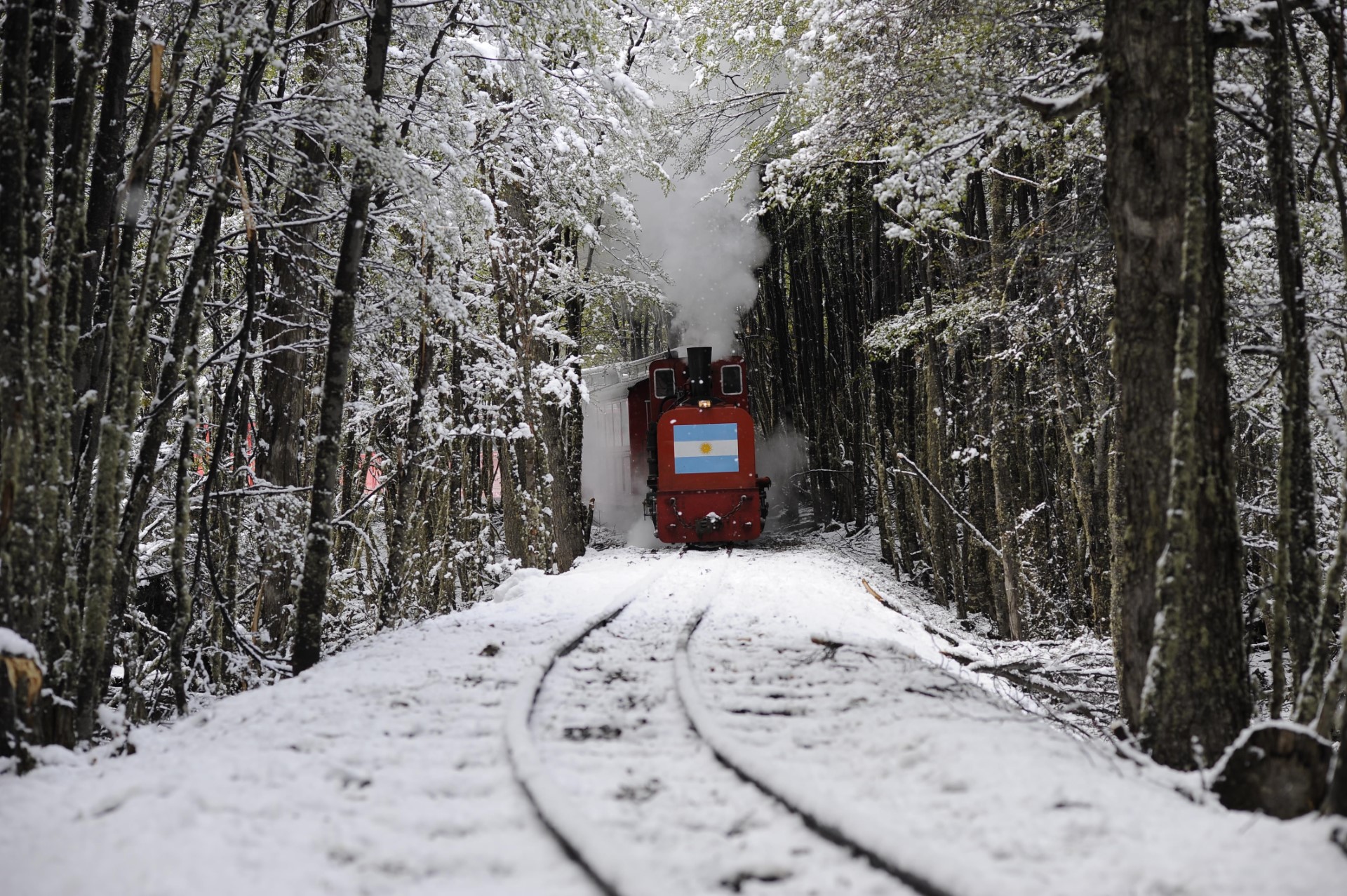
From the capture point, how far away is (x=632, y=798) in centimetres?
287

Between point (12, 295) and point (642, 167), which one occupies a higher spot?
point (642, 167)

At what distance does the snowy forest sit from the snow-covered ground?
0.09m

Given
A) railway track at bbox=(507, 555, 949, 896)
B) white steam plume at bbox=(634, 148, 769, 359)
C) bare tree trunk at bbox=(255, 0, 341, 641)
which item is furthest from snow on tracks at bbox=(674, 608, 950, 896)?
white steam plume at bbox=(634, 148, 769, 359)

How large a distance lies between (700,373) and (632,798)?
12.3 meters

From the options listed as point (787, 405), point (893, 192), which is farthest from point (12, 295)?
point (787, 405)

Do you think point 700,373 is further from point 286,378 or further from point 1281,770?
point 1281,770

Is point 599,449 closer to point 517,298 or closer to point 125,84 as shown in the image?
point 517,298


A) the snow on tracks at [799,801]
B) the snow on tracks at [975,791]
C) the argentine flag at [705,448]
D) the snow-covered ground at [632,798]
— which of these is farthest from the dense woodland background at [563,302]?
the argentine flag at [705,448]

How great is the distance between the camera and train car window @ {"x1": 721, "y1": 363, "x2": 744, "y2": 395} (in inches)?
597

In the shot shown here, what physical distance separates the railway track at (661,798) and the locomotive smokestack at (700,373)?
32.7ft

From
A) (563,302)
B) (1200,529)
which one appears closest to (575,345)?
(563,302)

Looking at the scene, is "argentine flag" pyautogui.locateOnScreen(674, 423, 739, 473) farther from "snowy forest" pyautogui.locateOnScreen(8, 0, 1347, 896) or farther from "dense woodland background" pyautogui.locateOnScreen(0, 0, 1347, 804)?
"dense woodland background" pyautogui.locateOnScreen(0, 0, 1347, 804)

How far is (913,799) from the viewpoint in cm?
278

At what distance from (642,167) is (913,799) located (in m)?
10.8
